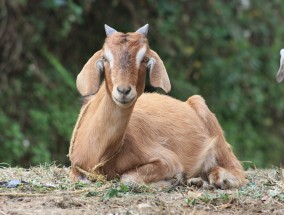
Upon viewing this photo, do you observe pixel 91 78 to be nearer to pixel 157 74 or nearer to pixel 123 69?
pixel 123 69

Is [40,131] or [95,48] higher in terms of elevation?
[95,48]

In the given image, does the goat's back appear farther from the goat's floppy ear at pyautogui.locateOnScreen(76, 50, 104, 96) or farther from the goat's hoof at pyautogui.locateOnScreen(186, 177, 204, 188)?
the goat's floppy ear at pyautogui.locateOnScreen(76, 50, 104, 96)

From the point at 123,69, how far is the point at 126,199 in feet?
3.53

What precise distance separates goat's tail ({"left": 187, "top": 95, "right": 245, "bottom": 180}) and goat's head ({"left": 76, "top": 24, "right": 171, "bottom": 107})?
57.5 inches

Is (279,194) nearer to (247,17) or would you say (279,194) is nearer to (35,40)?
(35,40)

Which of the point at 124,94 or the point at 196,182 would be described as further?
the point at 196,182

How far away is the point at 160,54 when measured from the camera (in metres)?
13.8

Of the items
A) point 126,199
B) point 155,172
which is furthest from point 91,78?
point 126,199

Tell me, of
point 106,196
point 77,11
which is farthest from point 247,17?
point 106,196

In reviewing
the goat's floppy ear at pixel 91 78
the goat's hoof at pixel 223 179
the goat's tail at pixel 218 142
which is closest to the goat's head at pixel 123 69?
the goat's floppy ear at pixel 91 78

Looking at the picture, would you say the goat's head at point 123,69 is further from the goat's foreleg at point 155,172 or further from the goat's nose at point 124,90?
the goat's foreleg at point 155,172

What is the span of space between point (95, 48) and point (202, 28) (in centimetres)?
185

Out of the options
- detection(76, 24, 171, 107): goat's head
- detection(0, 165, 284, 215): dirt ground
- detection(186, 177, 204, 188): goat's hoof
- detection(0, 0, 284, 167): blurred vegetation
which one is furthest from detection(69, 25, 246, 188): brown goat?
detection(0, 0, 284, 167): blurred vegetation

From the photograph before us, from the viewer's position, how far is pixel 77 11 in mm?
12250
